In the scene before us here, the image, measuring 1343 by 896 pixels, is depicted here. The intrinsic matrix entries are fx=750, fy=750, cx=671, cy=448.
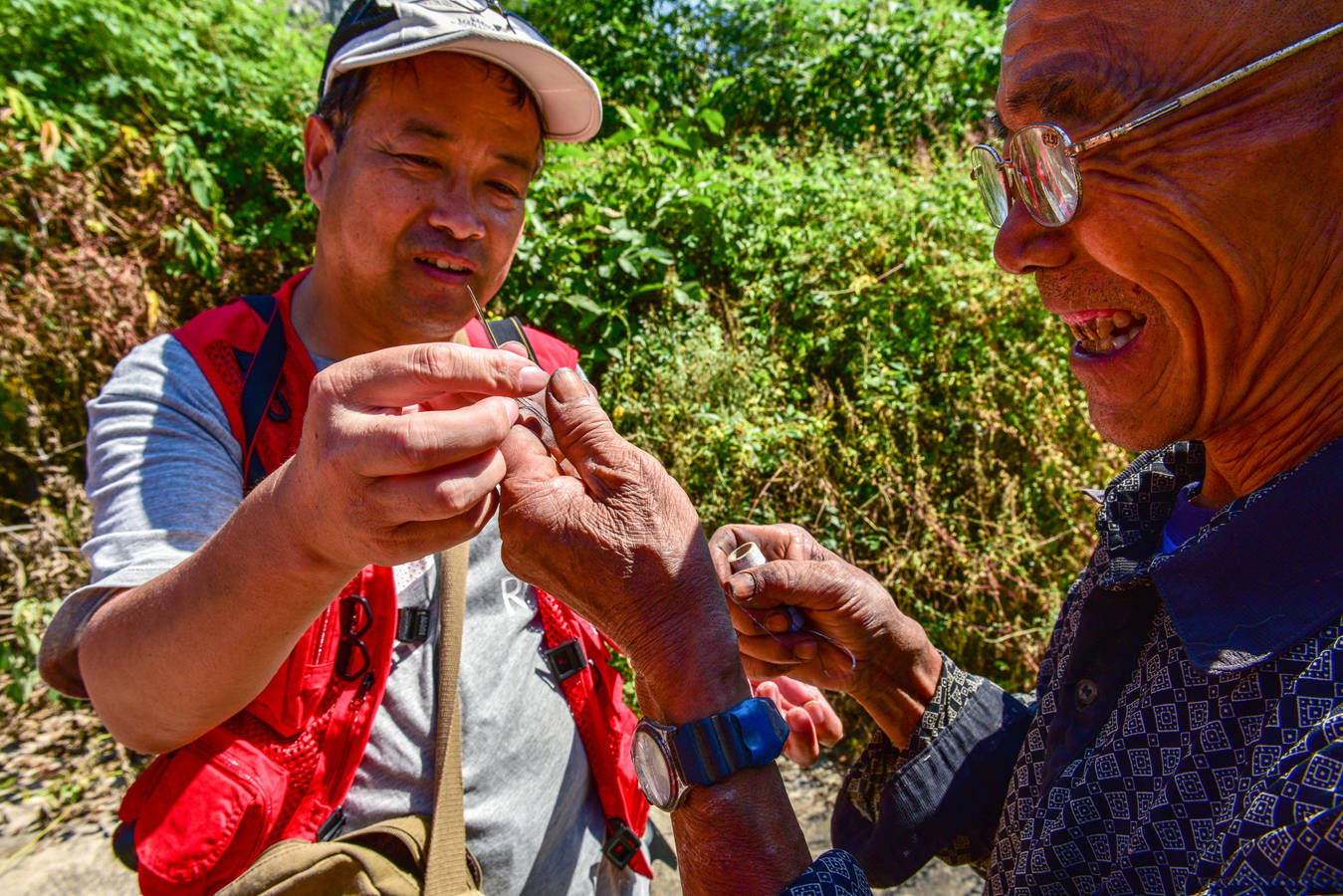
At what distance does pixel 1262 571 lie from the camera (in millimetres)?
1056

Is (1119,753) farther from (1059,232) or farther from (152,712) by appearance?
(152,712)

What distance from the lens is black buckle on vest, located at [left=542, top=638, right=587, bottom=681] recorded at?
1894mm

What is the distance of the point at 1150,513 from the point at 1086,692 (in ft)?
1.42

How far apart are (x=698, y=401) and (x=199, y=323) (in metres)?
3.03

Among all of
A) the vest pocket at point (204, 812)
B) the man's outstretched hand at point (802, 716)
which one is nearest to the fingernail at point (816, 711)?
the man's outstretched hand at point (802, 716)

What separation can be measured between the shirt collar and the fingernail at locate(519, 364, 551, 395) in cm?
103

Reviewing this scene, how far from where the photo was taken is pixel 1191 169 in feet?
3.70

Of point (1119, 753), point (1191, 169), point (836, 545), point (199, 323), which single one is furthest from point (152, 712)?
point (836, 545)

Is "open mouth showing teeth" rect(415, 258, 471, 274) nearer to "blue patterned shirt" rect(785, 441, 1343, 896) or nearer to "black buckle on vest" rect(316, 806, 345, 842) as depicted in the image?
"black buckle on vest" rect(316, 806, 345, 842)

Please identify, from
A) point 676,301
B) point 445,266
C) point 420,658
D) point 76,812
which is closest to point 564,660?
point 420,658

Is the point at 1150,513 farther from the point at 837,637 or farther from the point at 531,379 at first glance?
the point at 531,379

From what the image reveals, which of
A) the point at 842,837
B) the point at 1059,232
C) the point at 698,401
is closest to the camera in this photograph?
the point at 1059,232

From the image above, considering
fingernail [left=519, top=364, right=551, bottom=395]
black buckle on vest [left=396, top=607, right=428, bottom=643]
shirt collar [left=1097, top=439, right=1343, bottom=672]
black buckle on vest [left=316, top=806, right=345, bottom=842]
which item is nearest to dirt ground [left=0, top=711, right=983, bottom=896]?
black buckle on vest [left=316, top=806, right=345, bottom=842]

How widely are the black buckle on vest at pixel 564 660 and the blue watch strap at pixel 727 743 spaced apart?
766mm
